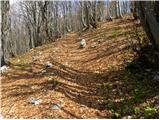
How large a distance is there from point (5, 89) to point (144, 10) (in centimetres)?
548

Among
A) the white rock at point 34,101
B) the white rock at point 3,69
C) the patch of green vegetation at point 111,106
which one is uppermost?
the white rock at point 34,101

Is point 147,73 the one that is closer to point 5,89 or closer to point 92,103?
point 92,103

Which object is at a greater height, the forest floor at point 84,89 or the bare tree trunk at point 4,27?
the bare tree trunk at point 4,27

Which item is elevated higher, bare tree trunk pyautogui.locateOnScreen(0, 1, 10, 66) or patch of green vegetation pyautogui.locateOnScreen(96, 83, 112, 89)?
bare tree trunk pyautogui.locateOnScreen(0, 1, 10, 66)

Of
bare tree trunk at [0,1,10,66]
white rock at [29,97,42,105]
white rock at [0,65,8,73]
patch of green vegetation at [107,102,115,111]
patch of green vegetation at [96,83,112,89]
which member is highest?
bare tree trunk at [0,1,10,66]

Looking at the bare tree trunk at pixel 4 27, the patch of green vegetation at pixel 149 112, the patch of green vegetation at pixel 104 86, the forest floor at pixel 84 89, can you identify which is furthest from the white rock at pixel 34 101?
the bare tree trunk at pixel 4 27

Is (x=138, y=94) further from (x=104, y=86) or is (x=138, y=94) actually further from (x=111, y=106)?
(x=104, y=86)

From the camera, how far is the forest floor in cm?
902

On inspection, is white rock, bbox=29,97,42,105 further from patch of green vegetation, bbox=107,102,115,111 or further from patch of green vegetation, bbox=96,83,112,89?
patch of green vegetation, bbox=96,83,112,89

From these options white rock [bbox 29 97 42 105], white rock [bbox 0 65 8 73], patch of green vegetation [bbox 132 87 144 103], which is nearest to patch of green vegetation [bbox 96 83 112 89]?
patch of green vegetation [bbox 132 87 144 103]

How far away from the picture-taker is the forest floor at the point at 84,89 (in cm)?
902

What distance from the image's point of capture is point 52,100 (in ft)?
32.2

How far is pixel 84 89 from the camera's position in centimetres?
1088

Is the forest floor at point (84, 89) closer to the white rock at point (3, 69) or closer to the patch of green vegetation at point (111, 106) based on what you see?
the patch of green vegetation at point (111, 106)
